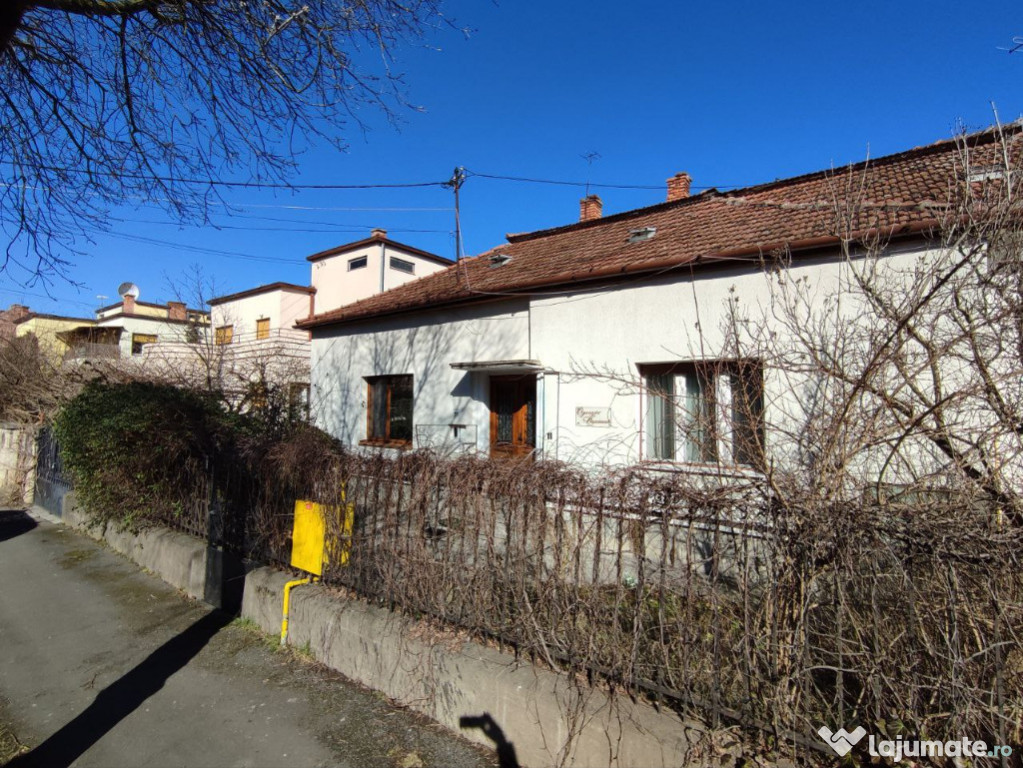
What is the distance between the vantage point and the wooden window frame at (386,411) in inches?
433

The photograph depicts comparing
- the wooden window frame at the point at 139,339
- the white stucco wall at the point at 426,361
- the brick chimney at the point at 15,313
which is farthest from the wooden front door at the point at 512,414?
the wooden window frame at the point at 139,339

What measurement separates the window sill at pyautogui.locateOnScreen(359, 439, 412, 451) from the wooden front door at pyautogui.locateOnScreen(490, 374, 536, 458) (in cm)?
189

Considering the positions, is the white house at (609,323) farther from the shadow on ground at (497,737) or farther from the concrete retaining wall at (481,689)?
the shadow on ground at (497,737)

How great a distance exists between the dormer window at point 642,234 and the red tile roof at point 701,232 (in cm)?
13

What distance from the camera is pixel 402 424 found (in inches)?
440

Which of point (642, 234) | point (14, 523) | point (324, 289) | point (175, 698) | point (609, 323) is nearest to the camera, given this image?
point (175, 698)

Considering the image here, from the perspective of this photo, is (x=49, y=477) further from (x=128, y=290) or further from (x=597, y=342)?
(x=128, y=290)

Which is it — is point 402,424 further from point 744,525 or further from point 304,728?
point 744,525

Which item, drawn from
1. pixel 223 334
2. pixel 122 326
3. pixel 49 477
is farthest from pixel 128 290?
pixel 49 477

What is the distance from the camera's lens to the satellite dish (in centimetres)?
3494

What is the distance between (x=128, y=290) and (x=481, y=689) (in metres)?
40.7

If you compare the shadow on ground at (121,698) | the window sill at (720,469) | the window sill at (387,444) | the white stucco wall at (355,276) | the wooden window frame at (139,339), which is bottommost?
the shadow on ground at (121,698)

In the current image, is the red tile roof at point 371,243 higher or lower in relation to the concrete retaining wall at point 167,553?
higher

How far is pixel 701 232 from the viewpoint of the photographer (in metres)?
8.31
